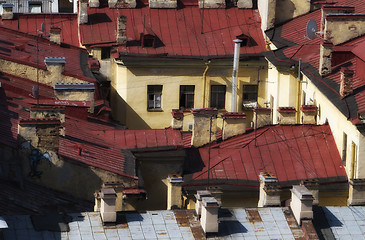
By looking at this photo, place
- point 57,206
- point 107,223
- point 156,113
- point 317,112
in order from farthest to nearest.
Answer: point 156,113
point 317,112
point 57,206
point 107,223

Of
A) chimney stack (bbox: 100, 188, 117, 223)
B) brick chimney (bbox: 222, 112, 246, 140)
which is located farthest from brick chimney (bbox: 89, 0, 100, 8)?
chimney stack (bbox: 100, 188, 117, 223)

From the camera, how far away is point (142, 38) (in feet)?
225

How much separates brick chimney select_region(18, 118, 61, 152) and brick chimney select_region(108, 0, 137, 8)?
2491 cm

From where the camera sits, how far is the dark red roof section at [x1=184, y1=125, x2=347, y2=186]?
5275cm

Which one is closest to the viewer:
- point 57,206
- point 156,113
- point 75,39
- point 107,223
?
point 107,223

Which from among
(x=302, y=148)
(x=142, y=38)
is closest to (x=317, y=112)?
(x=302, y=148)

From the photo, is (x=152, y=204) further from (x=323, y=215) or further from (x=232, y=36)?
(x=232, y=36)

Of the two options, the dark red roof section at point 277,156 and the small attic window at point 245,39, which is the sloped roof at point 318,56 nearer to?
the small attic window at point 245,39

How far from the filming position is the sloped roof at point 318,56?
54062 millimetres

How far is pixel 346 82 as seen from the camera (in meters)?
54.3

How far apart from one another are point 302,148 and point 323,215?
1235cm

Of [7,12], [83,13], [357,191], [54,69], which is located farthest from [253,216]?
[7,12]

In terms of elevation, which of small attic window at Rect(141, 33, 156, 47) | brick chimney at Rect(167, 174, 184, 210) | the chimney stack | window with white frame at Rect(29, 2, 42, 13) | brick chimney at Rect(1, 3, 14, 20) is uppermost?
brick chimney at Rect(1, 3, 14, 20)

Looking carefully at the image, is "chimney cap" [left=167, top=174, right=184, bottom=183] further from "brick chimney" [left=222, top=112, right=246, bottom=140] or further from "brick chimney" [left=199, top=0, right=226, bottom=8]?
"brick chimney" [left=199, top=0, right=226, bottom=8]
